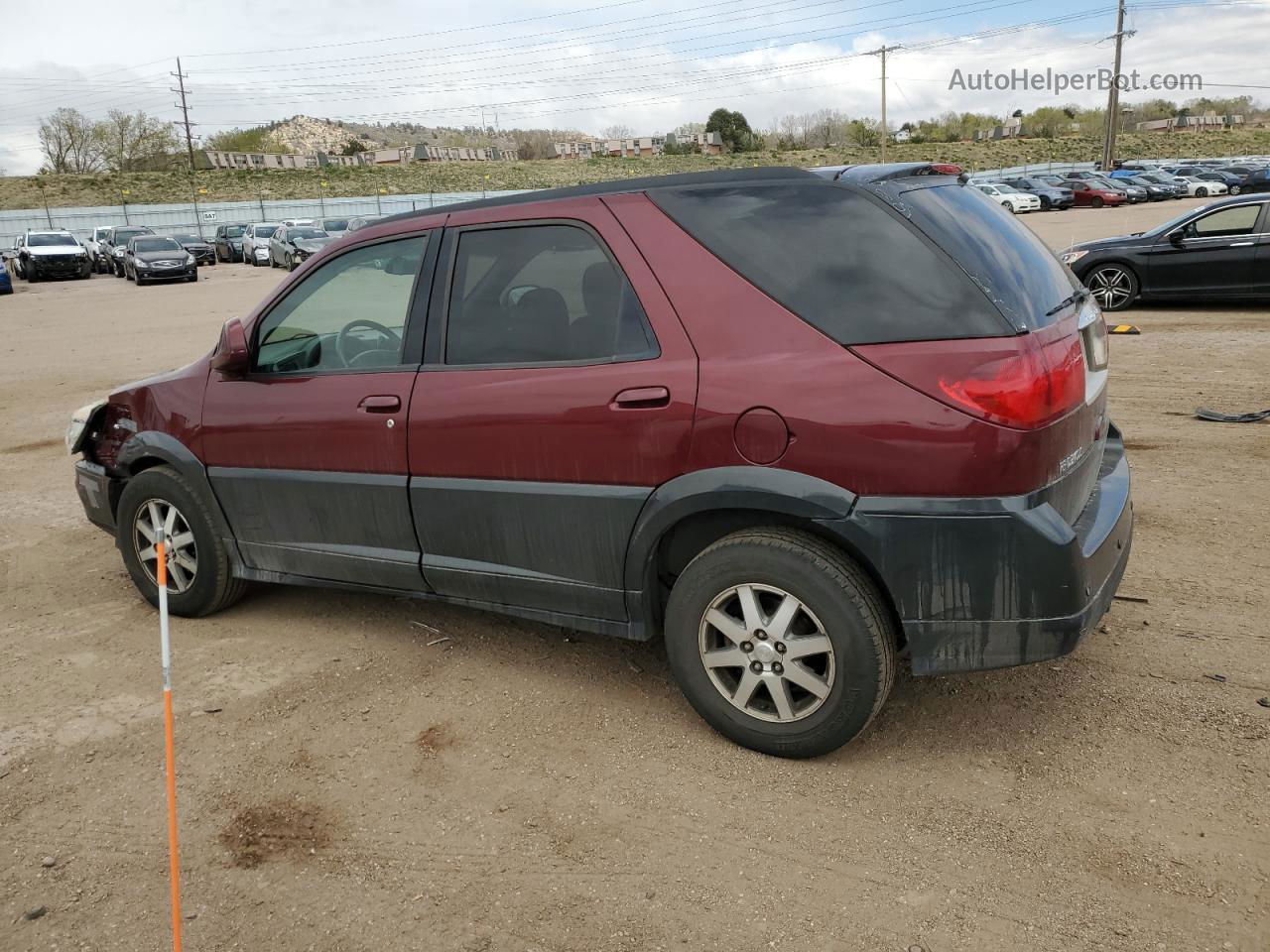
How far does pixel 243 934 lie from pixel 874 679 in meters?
1.85

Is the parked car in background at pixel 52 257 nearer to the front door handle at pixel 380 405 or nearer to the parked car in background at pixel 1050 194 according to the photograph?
the front door handle at pixel 380 405

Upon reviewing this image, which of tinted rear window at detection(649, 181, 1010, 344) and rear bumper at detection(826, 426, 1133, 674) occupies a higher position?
tinted rear window at detection(649, 181, 1010, 344)

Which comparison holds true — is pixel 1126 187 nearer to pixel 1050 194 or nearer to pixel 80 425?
pixel 1050 194

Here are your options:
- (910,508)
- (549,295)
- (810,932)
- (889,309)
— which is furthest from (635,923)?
(549,295)

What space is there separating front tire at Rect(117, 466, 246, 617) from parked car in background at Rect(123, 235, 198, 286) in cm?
2771

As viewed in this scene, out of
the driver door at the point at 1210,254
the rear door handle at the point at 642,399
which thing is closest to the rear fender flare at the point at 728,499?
the rear door handle at the point at 642,399

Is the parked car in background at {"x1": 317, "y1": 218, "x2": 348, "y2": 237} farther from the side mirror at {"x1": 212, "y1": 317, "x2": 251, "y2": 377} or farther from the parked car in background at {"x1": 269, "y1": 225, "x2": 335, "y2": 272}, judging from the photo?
the side mirror at {"x1": 212, "y1": 317, "x2": 251, "y2": 377}

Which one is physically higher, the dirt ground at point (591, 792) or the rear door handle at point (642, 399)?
the rear door handle at point (642, 399)

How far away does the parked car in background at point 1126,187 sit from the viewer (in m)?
45.8

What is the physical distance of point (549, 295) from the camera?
3553 millimetres

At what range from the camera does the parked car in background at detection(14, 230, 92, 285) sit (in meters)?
33.3

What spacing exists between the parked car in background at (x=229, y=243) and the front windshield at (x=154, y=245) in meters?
8.38

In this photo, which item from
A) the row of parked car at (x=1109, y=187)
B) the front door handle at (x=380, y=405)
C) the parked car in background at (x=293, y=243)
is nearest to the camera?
the front door handle at (x=380, y=405)

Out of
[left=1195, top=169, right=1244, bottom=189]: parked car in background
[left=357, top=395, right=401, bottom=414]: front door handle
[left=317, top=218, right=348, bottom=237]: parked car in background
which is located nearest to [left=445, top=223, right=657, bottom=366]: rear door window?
[left=357, top=395, right=401, bottom=414]: front door handle
